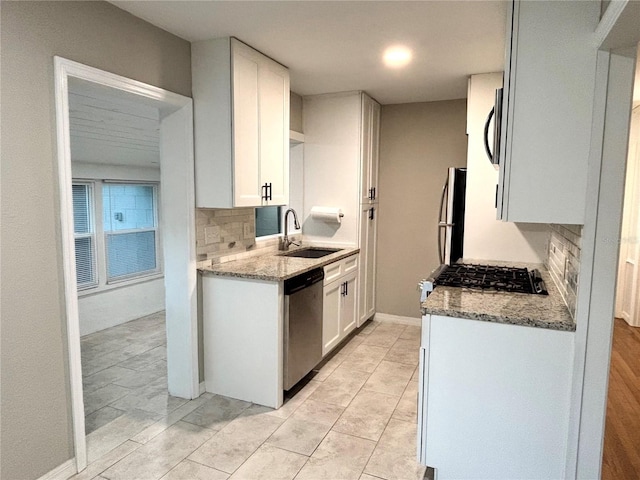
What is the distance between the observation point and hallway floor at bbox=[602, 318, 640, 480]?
220 centimetres

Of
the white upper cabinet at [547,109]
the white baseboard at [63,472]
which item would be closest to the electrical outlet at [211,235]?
the white baseboard at [63,472]

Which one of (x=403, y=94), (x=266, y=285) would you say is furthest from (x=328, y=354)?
(x=403, y=94)

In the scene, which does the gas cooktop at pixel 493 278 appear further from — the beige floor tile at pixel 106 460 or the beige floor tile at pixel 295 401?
the beige floor tile at pixel 106 460

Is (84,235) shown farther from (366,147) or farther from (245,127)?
(366,147)

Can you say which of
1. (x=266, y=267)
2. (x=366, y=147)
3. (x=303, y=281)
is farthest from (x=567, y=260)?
(x=366, y=147)

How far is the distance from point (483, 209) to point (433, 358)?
1741mm

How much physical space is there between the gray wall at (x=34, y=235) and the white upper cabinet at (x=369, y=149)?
243 centimetres

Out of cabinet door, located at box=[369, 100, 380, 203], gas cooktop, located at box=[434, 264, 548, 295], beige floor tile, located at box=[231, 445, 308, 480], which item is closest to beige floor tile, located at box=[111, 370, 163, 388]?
beige floor tile, located at box=[231, 445, 308, 480]

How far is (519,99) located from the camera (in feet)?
5.68

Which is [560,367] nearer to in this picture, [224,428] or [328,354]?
[224,428]

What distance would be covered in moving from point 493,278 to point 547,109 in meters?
1.14

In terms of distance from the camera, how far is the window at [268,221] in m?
4.34

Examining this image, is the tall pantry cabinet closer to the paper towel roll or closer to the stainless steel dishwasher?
the paper towel roll

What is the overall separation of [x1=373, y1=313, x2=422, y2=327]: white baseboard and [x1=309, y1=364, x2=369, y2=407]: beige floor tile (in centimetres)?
134
